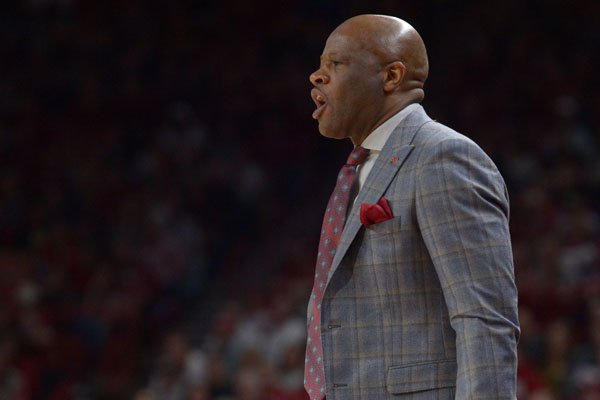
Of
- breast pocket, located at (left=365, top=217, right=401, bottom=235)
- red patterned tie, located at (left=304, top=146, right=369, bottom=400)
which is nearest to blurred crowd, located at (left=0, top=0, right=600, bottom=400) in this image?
red patterned tie, located at (left=304, top=146, right=369, bottom=400)

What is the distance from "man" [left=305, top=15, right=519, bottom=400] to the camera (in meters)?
1.85

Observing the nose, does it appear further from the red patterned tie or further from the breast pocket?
the breast pocket

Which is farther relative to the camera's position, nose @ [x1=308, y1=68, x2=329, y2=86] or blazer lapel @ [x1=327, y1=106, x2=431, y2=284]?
nose @ [x1=308, y1=68, x2=329, y2=86]

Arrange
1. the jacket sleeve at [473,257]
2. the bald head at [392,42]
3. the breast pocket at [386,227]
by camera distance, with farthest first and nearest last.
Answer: the bald head at [392,42], the breast pocket at [386,227], the jacket sleeve at [473,257]

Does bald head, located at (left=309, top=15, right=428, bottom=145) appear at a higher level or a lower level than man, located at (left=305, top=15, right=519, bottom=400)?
higher

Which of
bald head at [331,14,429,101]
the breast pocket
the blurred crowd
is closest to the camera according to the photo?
the breast pocket

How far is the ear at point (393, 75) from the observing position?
6.84 feet

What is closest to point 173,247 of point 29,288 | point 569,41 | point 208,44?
point 29,288

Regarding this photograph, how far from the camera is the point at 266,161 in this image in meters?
10.1

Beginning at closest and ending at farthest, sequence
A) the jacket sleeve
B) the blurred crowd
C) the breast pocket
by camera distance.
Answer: the jacket sleeve → the breast pocket → the blurred crowd

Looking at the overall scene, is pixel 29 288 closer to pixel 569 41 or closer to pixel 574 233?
pixel 574 233

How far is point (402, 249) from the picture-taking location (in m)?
1.95

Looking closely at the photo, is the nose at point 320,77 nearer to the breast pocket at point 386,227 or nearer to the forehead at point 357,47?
the forehead at point 357,47

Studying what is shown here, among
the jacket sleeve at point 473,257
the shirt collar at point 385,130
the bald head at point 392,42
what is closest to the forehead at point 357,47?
the bald head at point 392,42
